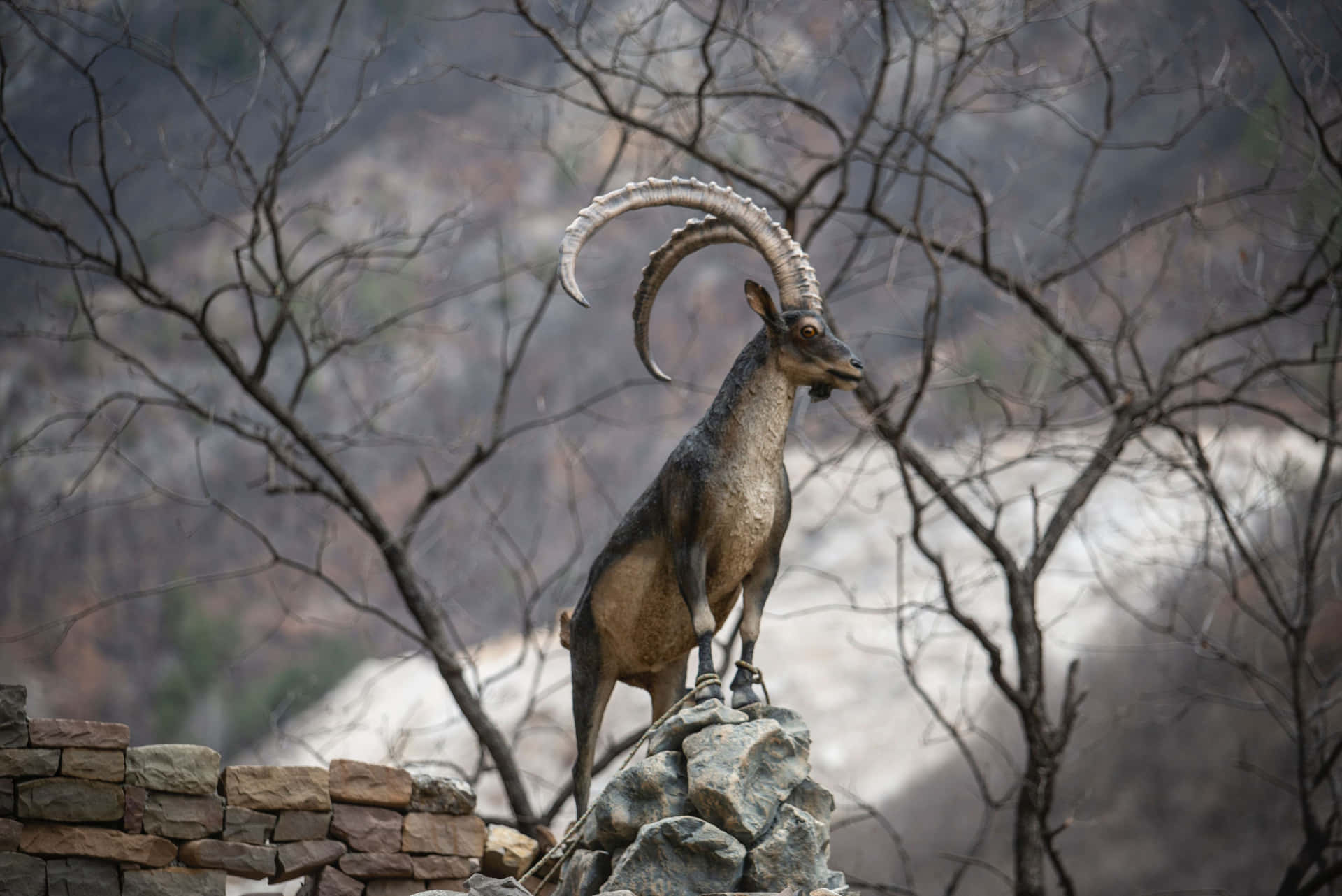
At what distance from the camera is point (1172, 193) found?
1794 cm

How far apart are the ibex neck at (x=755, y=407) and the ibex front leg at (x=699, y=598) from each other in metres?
0.34

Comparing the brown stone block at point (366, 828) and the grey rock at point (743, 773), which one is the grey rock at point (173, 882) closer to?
the brown stone block at point (366, 828)

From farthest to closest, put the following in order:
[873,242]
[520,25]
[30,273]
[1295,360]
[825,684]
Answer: [520,25], [873,242], [30,273], [825,684], [1295,360]

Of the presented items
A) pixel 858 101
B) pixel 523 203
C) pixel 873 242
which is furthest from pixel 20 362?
pixel 858 101

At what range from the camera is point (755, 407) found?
3900mm

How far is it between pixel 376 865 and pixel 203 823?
68 centimetres

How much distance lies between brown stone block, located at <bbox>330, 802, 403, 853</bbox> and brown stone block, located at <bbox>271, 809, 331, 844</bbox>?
54 mm

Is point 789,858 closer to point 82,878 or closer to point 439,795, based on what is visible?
point 439,795

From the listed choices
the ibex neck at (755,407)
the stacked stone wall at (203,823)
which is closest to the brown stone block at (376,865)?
the stacked stone wall at (203,823)

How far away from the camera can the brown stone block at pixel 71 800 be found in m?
4.59

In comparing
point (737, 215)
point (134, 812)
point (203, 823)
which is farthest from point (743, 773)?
point (134, 812)

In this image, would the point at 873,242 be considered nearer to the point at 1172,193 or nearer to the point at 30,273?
the point at 1172,193

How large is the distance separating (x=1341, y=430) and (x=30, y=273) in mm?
14537

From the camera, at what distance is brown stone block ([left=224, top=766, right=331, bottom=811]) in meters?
4.87
